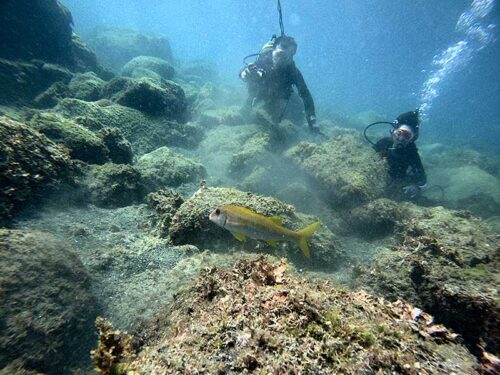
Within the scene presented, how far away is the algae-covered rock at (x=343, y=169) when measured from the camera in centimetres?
789

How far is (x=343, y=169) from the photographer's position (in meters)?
8.43

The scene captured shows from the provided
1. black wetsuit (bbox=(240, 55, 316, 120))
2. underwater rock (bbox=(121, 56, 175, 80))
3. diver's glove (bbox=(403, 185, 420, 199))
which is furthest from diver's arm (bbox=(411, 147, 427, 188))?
underwater rock (bbox=(121, 56, 175, 80))

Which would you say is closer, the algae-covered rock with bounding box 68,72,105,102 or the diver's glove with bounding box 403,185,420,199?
the diver's glove with bounding box 403,185,420,199

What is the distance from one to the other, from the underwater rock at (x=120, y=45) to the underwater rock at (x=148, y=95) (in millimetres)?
20110

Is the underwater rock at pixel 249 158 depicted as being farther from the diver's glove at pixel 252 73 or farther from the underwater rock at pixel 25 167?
the underwater rock at pixel 25 167

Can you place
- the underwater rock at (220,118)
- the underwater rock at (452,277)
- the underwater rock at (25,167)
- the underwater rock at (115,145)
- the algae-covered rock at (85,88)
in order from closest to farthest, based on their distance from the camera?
the underwater rock at (452,277) → the underwater rock at (25,167) → the underwater rock at (115,145) → the algae-covered rock at (85,88) → the underwater rock at (220,118)

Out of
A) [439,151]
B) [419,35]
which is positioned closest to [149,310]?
[439,151]

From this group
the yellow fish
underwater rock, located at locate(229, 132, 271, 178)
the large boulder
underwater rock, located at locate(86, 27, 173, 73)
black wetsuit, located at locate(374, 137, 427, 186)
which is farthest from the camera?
underwater rock, located at locate(86, 27, 173, 73)

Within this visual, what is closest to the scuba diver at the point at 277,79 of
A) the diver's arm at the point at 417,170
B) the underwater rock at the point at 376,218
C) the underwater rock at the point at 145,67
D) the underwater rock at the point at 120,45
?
the diver's arm at the point at 417,170

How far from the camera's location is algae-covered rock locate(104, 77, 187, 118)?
35.5 ft

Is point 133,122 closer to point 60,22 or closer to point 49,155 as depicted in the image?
point 49,155

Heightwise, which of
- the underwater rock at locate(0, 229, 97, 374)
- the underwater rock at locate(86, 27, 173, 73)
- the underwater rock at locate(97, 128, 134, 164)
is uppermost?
the underwater rock at locate(86, 27, 173, 73)

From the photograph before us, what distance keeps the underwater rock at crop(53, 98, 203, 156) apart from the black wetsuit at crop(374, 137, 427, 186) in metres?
8.08

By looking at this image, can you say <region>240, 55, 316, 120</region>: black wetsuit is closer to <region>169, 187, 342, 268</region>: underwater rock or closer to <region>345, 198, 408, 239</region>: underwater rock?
<region>345, 198, 408, 239</region>: underwater rock
